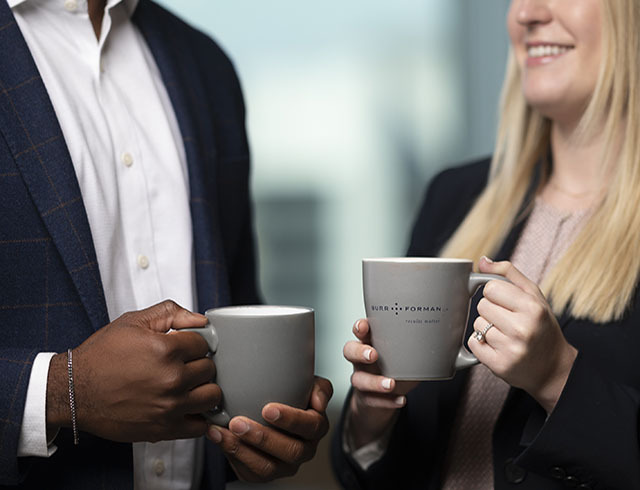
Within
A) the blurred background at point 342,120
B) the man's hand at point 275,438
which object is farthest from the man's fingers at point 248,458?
the blurred background at point 342,120

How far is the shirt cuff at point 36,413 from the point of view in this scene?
0.94 meters

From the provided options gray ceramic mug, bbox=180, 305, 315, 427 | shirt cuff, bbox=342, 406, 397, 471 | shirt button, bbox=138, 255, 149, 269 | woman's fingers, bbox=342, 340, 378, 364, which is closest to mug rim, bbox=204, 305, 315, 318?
gray ceramic mug, bbox=180, 305, 315, 427

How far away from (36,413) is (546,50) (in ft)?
3.64

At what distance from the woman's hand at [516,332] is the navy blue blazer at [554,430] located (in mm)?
81

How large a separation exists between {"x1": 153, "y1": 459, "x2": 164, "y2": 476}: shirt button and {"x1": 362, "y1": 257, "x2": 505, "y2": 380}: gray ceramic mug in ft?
1.29

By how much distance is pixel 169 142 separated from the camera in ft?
4.25

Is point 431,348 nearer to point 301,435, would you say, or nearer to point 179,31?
point 301,435

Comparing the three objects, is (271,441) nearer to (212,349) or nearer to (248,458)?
(248,458)

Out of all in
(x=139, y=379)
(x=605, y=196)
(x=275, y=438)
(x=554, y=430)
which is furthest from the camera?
(x=605, y=196)

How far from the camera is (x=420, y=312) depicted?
3.27 feet

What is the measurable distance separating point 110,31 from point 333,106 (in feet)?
7.23

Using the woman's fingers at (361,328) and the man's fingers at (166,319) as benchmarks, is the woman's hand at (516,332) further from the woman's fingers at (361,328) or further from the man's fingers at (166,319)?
the man's fingers at (166,319)

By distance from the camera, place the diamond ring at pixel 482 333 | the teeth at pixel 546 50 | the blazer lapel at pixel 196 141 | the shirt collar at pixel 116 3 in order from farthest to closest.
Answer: the teeth at pixel 546 50, the blazer lapel at pixel 196 141, the shirt collar at pixel 116 3, the diamond ring at pixel 482 333

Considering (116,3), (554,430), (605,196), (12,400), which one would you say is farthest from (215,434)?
(605,196)
